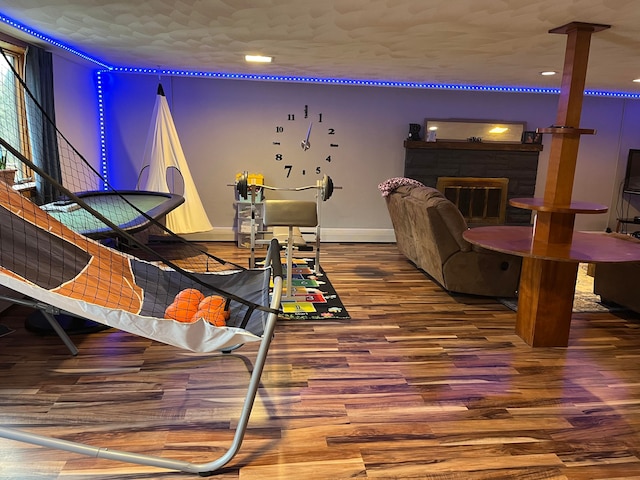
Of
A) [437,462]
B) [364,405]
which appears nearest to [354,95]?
[364,405]

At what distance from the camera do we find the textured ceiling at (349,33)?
253 cm

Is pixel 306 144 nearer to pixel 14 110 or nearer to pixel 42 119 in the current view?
pixel 42 119

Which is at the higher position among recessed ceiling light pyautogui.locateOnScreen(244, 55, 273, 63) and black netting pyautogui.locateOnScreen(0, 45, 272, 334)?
recessed ceiling light pyautogui.locateOnScreen(244, 55, 273, 63)

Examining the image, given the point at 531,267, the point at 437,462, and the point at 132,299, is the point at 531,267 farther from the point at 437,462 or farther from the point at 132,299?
the point at 132,299

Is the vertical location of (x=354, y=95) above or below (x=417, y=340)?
above

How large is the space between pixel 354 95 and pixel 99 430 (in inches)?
188

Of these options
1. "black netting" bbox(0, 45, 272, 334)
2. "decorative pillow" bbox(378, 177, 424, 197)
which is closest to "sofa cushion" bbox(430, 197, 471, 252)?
"decorative pillow" bbox(378, 177, 424, 197)

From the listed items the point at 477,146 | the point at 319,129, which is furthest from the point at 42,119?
the point at 477,146

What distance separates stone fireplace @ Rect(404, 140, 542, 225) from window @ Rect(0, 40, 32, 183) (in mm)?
4022

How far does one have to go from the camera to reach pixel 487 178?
6.04m

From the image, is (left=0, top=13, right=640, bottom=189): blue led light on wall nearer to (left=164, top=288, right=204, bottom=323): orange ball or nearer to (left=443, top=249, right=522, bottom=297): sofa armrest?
(left=443, top=249, right=522, bottom=297): sofa armrest

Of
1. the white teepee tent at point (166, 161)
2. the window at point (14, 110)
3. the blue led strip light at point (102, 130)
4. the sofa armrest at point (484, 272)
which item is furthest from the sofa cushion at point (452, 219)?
the blue led strip light at point (102, 130)

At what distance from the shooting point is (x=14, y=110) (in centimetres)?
381

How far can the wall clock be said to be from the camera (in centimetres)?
577
